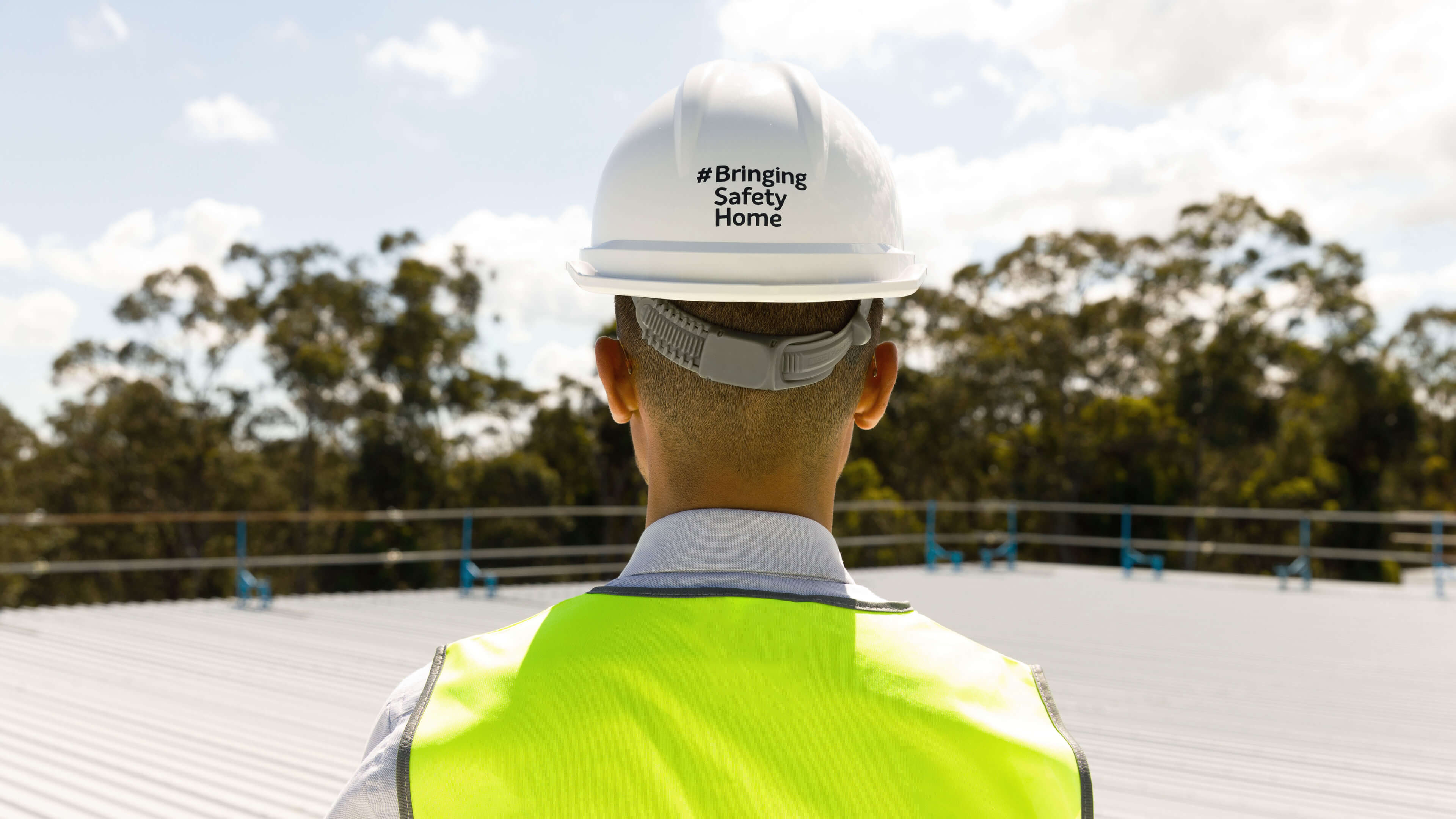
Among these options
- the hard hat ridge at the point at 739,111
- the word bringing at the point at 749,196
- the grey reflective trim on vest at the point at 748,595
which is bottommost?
the grey reflective trim on vest at the point at 748,595

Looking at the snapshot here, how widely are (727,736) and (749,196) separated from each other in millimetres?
507

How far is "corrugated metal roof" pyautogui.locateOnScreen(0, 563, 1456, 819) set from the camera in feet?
12.9

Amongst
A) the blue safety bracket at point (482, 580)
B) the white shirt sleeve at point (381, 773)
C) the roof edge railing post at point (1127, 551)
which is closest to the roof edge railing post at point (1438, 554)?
the roof edge railing post at point (1127, 551)

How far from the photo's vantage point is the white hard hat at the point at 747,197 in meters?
1.06

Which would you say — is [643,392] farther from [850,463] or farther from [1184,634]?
[850,463]

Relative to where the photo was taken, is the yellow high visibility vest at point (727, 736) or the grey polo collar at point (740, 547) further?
the grey polo collar at point (740, 547)

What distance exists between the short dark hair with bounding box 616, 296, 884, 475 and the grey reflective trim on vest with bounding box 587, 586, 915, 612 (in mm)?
146

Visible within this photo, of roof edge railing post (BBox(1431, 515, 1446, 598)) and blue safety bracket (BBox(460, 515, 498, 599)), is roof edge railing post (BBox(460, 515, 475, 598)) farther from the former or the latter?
roof edge railing post (BBox(1431, 515, 1446, 598))

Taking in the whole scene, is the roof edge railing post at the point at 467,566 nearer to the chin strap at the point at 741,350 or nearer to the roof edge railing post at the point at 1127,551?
the roof edge railing post at the point at 1127,551

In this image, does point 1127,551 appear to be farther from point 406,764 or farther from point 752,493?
point 406,764

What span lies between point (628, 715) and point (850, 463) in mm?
27567

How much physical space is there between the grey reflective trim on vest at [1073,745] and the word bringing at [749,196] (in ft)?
1.55

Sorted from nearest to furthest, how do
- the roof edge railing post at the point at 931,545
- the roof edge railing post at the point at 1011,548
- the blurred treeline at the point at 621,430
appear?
the roof edge railing post at the point at 931,545
the roof edge railing post at the point at 1011,548
the blurred treeline at the point at 621,430

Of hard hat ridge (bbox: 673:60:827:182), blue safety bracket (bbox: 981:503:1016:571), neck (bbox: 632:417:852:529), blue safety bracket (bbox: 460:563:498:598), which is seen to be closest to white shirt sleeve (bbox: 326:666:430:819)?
neck (bbox: 632:417:852:529)
